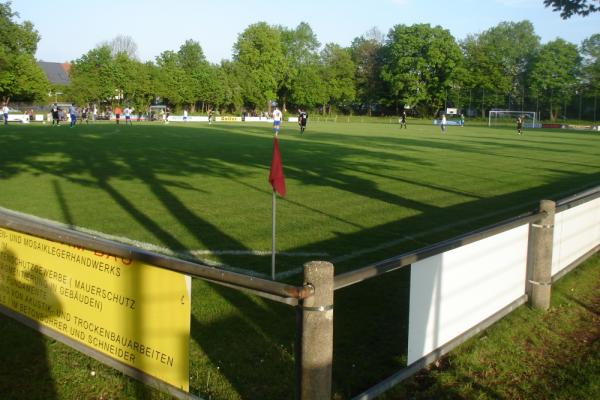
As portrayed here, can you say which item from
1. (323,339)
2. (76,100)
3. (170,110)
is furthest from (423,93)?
(323,339)

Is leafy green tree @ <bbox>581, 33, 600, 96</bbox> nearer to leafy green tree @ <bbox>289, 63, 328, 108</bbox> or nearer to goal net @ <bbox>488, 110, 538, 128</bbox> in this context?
goal net @ <bbox>488, 110, 538, 128</bbox>

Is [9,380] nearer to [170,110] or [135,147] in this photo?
[135,147]

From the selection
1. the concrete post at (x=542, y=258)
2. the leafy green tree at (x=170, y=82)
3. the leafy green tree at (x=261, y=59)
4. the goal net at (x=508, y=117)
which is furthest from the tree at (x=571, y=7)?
the leafy green tree at (x=261, y=59)

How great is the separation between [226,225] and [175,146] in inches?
760

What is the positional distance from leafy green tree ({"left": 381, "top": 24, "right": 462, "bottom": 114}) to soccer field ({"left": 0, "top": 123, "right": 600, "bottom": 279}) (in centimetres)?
7981

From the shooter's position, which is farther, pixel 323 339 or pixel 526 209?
pixel 526 209

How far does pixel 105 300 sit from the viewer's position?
412cm

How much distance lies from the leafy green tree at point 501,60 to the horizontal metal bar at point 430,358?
96109mm

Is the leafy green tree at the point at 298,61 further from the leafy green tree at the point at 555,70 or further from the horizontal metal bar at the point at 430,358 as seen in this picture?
the horizontal metal bar at the point at 430,358

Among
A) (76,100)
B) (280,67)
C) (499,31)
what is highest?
(499,31)

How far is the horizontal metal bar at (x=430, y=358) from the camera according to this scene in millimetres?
3861

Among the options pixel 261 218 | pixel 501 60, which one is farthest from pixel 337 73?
pixel 261 218

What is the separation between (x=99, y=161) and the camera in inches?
808

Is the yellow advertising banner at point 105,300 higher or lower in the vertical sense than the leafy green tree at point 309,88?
lower
